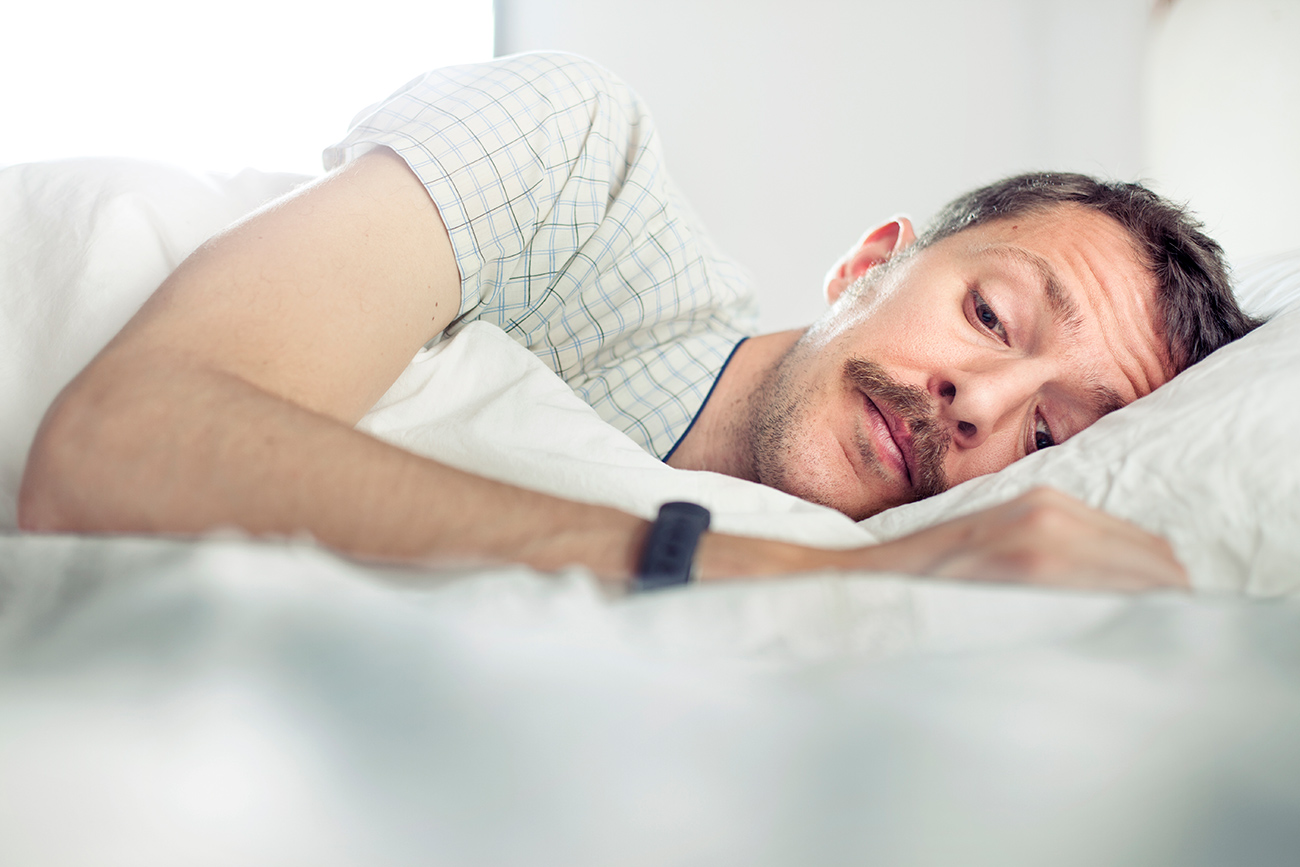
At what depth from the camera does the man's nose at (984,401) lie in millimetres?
694

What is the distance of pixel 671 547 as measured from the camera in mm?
335

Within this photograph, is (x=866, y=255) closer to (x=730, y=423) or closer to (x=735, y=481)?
(x=730, y=423)

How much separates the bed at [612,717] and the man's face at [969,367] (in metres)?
0.45

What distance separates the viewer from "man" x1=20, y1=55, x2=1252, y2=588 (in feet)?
1.17

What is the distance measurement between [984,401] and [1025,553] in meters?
Answer: 0.40

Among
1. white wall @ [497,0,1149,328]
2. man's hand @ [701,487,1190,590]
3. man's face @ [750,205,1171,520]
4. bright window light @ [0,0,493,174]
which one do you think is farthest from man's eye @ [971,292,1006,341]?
bright window light @ [0,0,493,174]

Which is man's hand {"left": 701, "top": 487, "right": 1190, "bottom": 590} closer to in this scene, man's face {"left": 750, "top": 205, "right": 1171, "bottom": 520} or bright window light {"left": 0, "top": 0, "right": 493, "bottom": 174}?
man's face {"left": 750, "top": 205, "right": 1171, "bottom": 520}

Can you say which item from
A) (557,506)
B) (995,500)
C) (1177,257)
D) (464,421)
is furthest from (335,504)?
(1177,257)

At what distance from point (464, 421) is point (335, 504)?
24 centimetres

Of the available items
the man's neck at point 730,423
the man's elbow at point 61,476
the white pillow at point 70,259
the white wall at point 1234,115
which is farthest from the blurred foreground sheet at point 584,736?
the white wall at point 1234,115

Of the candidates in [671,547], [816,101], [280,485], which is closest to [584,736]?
[671,547]

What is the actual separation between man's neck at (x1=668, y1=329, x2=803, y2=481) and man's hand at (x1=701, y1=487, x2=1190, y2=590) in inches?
20.2

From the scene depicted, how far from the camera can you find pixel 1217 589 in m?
0.36

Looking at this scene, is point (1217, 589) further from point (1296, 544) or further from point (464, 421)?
point (464, 421)
